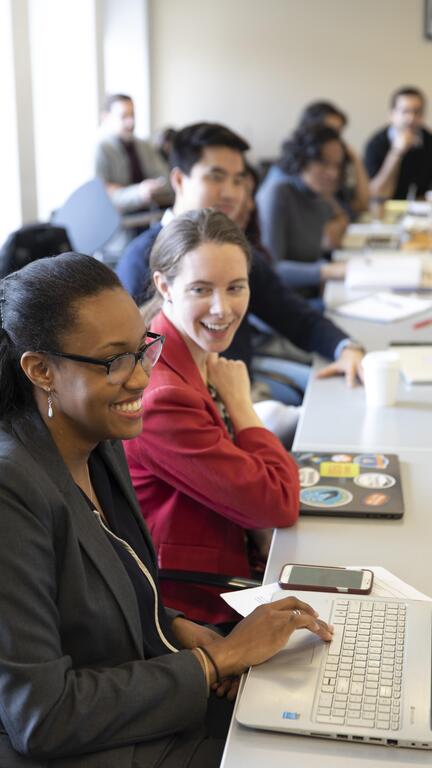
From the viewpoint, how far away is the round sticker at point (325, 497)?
1.68 m

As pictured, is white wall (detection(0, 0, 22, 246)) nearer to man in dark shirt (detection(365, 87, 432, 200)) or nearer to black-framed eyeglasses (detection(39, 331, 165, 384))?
man in dark shirt (detection(365, 87, 432, 200))

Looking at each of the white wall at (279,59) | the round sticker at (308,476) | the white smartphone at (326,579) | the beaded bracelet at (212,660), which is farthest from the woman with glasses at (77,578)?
the white wall at (279,59)

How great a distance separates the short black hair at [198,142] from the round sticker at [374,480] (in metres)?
1.27

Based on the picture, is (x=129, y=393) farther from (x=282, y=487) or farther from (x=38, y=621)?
(x=282, y=487)

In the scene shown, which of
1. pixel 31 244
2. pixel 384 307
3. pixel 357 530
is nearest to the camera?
pixel 357 530

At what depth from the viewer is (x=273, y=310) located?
289 centimetres

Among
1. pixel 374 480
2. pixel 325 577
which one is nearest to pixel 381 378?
pixel 374 480

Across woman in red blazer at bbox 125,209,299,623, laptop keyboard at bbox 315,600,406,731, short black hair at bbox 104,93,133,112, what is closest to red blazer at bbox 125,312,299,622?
woman in red blazer at bbox 125,209,299,623

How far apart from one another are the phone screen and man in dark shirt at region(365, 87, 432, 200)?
5.17 m

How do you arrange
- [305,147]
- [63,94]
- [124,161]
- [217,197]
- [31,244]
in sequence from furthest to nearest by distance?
[124,161]
[63,94]
[305,147]
[31,244]
[217,197]

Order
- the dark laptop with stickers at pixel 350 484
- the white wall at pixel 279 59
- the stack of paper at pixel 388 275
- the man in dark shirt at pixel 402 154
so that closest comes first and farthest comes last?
the dark laptop with stickers at pixel 350 484, the stack of paper at pixel 388 275, the man in dark shirt at pixel 402 154, the white wall at pixel 279 59

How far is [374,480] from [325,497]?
0.12 metres

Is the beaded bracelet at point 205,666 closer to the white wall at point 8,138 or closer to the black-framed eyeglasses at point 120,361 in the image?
the black-framed eyeglasses at point 120,361

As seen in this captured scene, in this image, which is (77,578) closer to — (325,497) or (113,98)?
(325,497)
